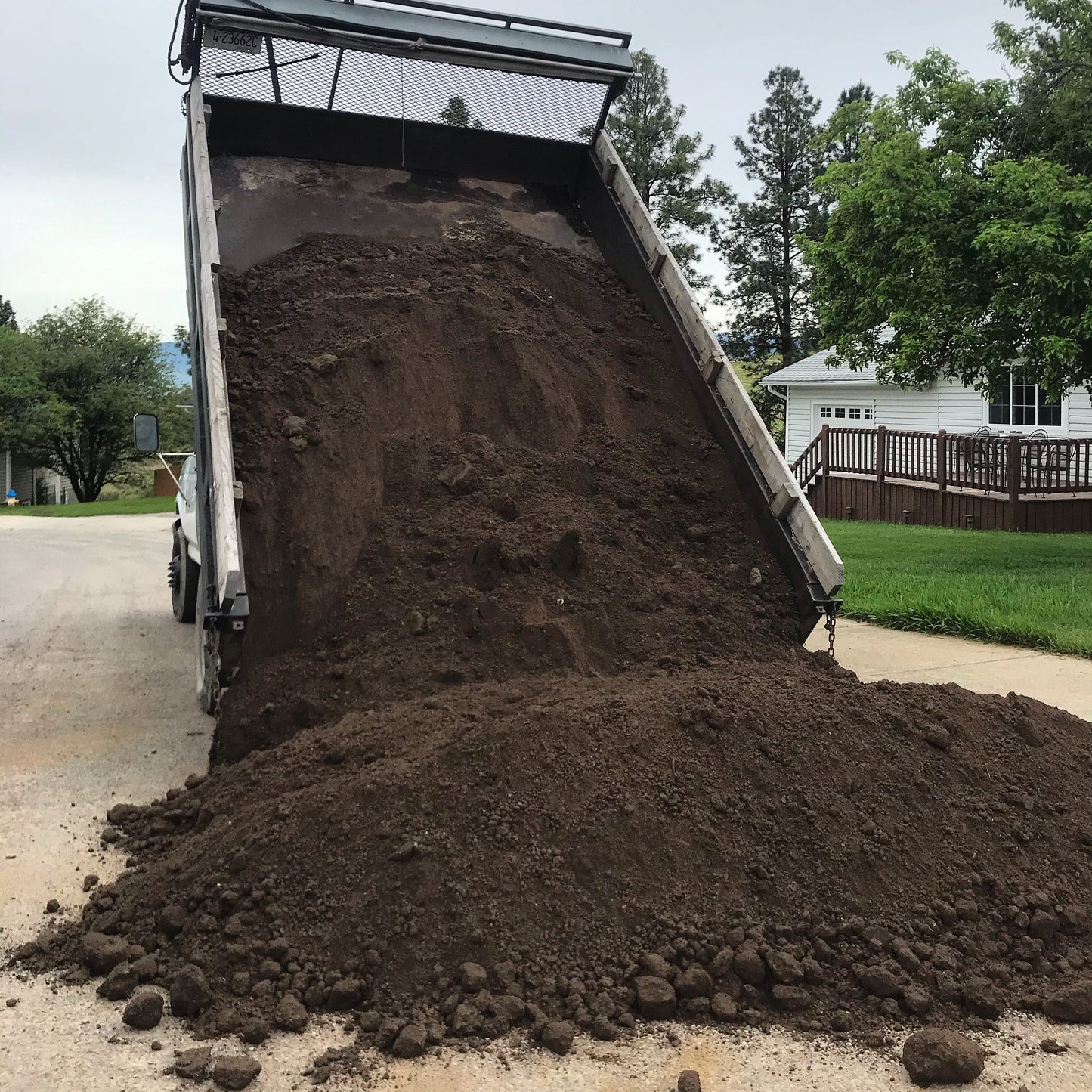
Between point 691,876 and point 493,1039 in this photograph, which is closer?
point 493,1039

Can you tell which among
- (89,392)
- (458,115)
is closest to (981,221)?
(458,115)

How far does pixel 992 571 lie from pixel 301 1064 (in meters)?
11.4

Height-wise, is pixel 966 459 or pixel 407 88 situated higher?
pixel 407 88

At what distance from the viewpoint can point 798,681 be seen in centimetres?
457

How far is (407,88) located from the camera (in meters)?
7.32

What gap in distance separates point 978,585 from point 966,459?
9313 mm

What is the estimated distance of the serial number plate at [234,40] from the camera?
6.84 metres

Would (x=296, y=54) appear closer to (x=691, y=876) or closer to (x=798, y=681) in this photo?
(x=798, y=681)

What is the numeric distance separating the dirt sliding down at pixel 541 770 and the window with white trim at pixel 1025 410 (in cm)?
1948

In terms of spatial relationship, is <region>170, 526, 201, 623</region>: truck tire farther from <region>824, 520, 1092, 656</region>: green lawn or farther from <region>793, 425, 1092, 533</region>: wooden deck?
<region>793, 425, 1092, 533</region>: wooden deck

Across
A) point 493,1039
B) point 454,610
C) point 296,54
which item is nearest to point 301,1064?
point 493,1039

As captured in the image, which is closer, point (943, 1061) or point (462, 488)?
point (943, 1061)

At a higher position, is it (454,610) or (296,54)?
(296,54)

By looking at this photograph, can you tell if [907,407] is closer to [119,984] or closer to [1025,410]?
[1025,410]
